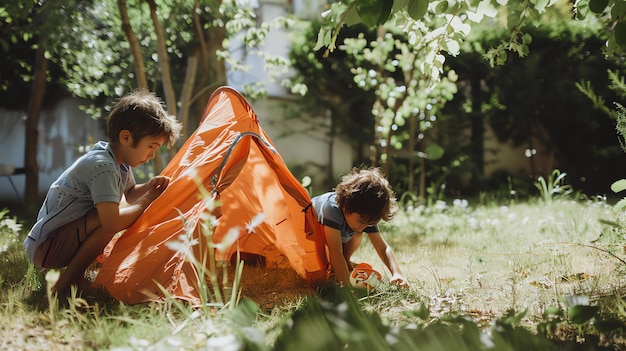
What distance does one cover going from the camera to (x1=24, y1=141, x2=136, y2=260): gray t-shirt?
2.00 metres

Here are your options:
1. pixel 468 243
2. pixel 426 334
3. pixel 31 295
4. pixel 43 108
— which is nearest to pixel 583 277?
pixel 468 243

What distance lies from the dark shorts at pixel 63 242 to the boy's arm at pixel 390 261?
3.95 ft

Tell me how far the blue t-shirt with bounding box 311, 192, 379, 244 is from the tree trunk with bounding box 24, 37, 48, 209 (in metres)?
3.66

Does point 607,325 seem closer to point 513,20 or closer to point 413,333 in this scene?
point 413,333

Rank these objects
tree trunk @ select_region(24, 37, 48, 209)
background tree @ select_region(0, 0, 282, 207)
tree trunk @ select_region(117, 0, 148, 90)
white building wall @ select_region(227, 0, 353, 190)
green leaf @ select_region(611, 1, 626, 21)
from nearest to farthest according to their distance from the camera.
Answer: green leaf @ select_region(611, 1, 626, 21) → tree trunk @ select_region(117, 0, 148, 90) → background tree @ select_region(0, 0, 282, 207) → tree trunk @ select_region(24, 37, 48, 209) → white building wall @ select_region(227, 0, 353, 190)

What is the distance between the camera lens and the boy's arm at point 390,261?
2.20 metres

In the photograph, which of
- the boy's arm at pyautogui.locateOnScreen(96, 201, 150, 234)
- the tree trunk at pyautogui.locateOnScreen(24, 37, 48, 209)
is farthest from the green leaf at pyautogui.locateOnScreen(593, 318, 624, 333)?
the tree trunk at pyautogui.locateOnScreen(24, 37, 48, 209)

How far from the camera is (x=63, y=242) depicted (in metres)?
2.06

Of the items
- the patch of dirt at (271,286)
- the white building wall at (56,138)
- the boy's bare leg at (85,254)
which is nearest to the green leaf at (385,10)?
the patch of dirt at (271,286)

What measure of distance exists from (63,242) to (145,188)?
1.23 feet

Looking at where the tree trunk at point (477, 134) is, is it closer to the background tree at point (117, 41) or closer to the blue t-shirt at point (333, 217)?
the background tree at point (117, 41)

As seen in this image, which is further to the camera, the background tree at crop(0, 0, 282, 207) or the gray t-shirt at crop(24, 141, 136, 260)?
the background tree at crop(0, 0, 282, 207)

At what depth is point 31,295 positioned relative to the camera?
6.48 feet

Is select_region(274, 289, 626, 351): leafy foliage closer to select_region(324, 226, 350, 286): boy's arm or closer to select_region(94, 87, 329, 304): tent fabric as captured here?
select_region(94, 87, 329, 304): tent fabric
